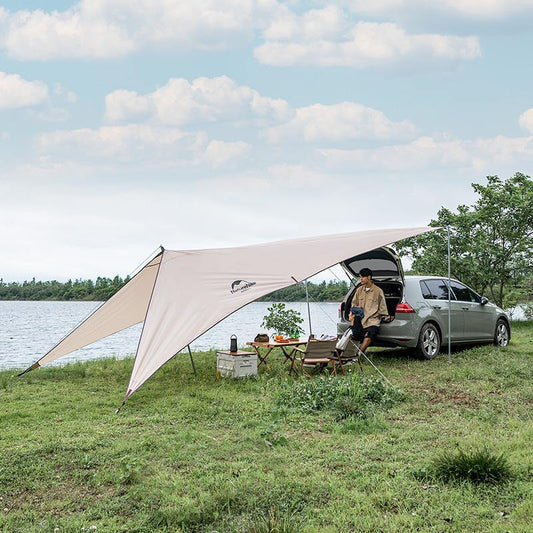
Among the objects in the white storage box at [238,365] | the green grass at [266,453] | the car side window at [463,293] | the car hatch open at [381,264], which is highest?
the car hatch open at [381,264]

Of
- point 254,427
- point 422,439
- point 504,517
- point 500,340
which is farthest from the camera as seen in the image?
point 500,340

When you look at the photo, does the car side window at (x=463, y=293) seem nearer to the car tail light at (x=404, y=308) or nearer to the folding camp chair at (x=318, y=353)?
the car tail light at (x=404, y=308)

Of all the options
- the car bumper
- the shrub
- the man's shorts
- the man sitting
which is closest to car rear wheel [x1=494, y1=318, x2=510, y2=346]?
the car bumper

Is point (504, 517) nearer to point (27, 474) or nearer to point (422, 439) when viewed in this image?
point (422, 439)

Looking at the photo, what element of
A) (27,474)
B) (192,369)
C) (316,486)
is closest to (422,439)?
(316,486)

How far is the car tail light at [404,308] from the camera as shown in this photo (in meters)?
10.7

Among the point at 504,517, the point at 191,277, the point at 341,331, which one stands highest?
the point at 191,277

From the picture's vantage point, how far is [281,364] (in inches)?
428

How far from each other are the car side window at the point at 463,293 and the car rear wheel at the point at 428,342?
1.07 meters

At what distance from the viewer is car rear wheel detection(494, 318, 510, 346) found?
12.6 meters

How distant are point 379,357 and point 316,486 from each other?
731 centimetres

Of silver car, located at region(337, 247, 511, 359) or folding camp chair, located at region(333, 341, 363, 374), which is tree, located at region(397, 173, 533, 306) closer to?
silver car, located at region(337, 247, 511, 359)

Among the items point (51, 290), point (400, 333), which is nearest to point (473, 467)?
point (400, 333)

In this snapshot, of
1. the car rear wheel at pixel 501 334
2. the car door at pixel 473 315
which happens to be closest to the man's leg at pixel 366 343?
the car door at pixel 473 315
